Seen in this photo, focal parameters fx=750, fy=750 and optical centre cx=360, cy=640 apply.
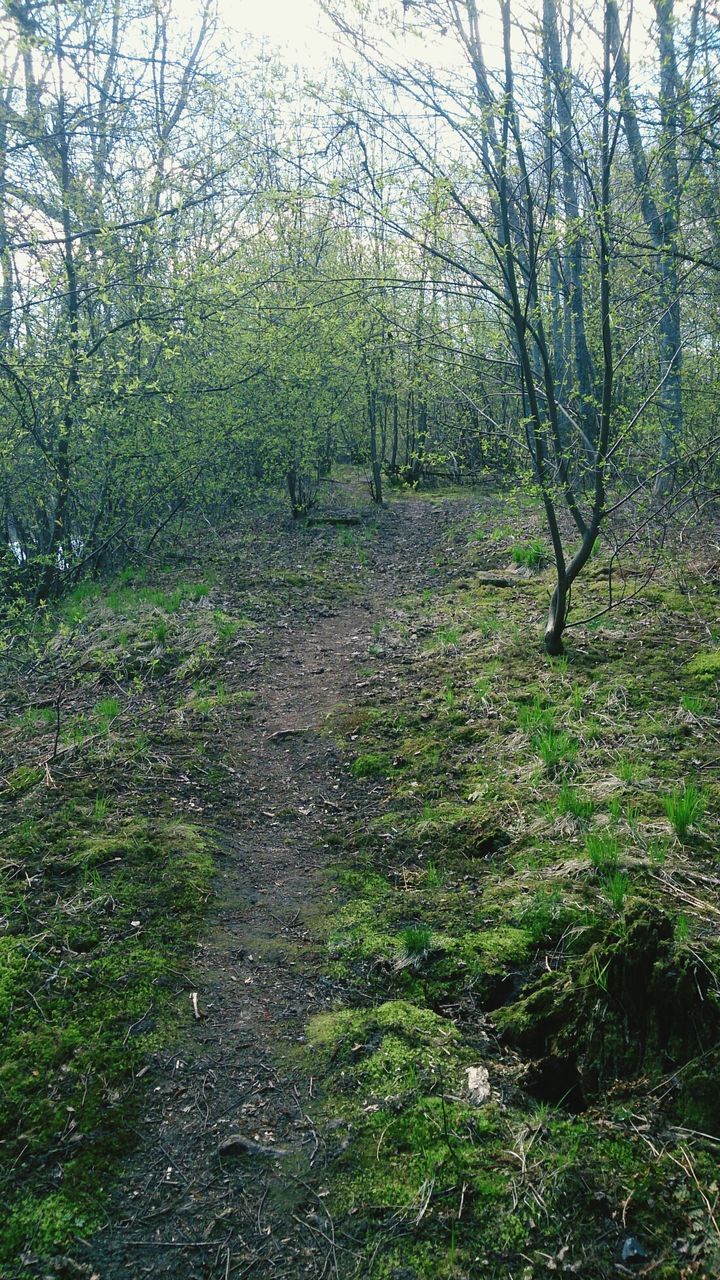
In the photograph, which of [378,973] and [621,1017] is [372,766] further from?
[621,1017]

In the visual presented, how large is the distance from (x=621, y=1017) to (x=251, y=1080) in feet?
4.66

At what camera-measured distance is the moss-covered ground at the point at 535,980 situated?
2.23 meters

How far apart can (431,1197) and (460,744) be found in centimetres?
329

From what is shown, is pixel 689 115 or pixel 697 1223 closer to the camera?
pixel 697 1223

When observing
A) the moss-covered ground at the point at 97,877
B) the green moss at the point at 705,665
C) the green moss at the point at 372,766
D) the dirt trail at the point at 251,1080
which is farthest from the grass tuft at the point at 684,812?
the moss-covered ground at the point at 97,877

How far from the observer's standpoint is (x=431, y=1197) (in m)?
2.33

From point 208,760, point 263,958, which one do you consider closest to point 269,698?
point 208,760

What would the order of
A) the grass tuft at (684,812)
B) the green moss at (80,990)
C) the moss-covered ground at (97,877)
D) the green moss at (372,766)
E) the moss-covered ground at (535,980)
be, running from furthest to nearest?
1. the green moss at (372,766)
2. the grass tuft at (684,812)
3. the moss-covered ground at (97,877)
4. the green moss at (80,990)
5. the moss-covered ground at (535,980)

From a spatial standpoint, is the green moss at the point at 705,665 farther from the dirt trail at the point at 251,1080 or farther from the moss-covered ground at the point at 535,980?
the dirt trail at the point at 251,1080

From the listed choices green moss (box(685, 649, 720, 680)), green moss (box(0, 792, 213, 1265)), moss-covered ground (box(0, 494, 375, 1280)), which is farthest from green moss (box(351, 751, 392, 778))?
green moss (box(685, 649, 720, 680))

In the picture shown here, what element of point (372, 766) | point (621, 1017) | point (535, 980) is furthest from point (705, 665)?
point (621, 1017)

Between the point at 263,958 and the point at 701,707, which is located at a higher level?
the point at 701,707

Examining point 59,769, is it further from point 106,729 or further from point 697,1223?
point 697,1223

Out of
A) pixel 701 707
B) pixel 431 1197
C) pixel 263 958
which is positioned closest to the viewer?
pixel 431 1197
